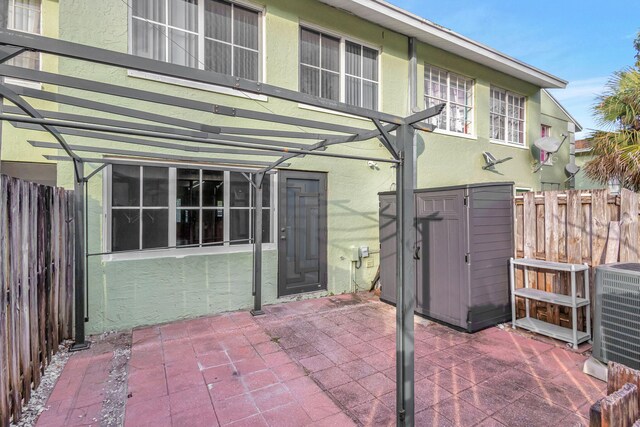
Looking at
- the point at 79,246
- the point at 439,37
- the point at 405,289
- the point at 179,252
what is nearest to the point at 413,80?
the point at 439,37

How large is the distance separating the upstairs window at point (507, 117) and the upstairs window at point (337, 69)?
3.77 metres

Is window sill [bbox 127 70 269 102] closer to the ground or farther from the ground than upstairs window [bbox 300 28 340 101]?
closer to the ground

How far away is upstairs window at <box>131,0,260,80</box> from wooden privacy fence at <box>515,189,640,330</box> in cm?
455

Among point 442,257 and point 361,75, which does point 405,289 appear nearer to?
point 442,257

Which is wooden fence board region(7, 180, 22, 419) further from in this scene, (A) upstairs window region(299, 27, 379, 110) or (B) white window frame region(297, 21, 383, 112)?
(A) upstairs window region(299, 27, 379, 110)

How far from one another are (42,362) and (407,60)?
7284 millimetres

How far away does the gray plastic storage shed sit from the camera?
4.08 meters

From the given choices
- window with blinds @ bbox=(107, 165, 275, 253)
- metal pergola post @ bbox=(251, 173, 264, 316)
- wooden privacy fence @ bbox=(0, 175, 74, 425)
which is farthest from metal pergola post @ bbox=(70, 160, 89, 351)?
metal pergola post @ bbox=(251, 173, 264, 316)

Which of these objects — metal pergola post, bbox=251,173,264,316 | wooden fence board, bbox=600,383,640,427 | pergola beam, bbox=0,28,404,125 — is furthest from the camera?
metal pergola post, bbox=251,173,264,316

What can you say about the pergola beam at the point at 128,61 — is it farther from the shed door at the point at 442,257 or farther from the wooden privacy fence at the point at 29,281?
the shed door at the point at 442,257

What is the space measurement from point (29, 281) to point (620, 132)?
891 cm

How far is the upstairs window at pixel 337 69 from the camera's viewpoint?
568 centimetres

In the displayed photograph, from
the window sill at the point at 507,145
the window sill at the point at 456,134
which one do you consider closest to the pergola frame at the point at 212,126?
the window sill at the point at 456,134

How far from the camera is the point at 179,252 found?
4.61 m
